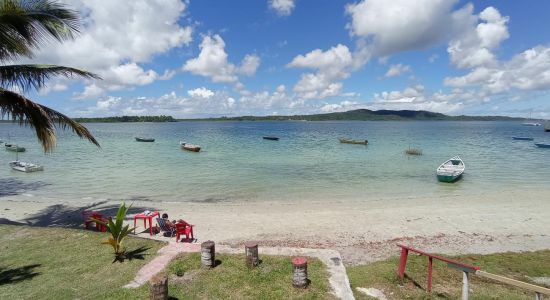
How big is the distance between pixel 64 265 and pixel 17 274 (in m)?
0.92

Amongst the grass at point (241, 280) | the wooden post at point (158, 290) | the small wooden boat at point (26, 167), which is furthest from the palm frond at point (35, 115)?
the small wooden boat at point (26, 167)

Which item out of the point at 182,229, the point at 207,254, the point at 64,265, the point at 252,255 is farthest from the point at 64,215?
the point at 252,255

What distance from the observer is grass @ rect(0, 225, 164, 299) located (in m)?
6.95

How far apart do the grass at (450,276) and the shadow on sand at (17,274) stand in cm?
730

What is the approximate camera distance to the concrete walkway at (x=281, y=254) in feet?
22.8

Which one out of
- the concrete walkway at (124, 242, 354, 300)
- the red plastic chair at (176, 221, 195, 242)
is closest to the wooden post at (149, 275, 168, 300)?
the concrete walkway at (124, 242, 354, 300)

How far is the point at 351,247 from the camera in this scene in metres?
11.2

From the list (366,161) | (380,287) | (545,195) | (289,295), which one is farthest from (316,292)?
(366,161)

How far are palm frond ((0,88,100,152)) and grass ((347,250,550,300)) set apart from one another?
9738 mm

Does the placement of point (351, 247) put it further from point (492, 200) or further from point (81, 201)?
Result: point (81, 201)

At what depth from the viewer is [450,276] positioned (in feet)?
27.7

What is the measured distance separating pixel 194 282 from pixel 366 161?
1244 inches

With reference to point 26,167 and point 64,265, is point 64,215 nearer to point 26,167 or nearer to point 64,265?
point 64,265

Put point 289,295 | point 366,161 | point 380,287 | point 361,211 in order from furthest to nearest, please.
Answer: point 366,161 → point 361,211 → point 380,287 → point 289,295
